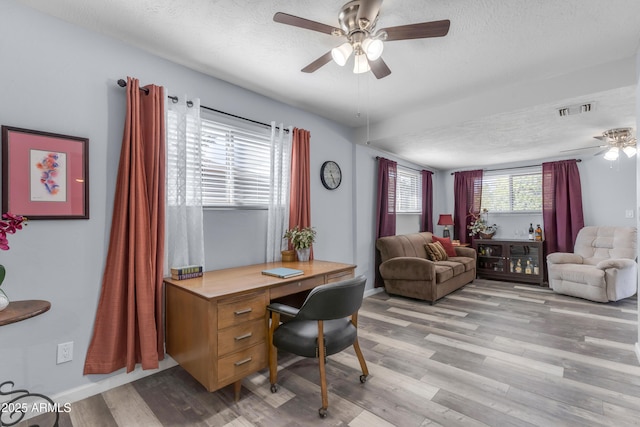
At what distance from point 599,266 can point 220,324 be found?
193 inches

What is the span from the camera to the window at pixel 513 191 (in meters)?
5.57

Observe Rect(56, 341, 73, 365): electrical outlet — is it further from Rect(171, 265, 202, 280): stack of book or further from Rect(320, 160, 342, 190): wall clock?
Rect(320, 160, 342, 190): wall clock

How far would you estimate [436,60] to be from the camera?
248 centimetres

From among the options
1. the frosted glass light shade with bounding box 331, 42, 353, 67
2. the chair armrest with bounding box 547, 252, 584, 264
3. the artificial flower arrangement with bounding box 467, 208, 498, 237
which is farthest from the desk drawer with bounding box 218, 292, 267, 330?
→ the artificial flower arrangement with bounding box 467, 208, 498, 237

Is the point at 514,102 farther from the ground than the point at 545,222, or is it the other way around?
the point at 514,102

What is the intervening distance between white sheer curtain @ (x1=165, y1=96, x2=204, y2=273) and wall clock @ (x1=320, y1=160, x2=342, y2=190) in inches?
64.6

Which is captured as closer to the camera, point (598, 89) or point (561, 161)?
point (598, 89)

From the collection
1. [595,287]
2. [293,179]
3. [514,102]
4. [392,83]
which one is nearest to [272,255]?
[293,179]

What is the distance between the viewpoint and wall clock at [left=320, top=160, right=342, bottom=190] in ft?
12.4

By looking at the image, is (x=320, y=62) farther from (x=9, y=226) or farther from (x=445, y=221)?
(x=445, y=221)

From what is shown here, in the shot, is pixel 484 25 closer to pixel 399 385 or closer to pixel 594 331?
pixel 399 385

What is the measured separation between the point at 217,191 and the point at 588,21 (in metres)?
3.03

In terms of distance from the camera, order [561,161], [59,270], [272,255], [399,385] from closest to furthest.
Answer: [59,270], [399,385], [272,255], [561,161]

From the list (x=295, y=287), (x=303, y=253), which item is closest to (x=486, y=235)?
(x=303, y=253)
